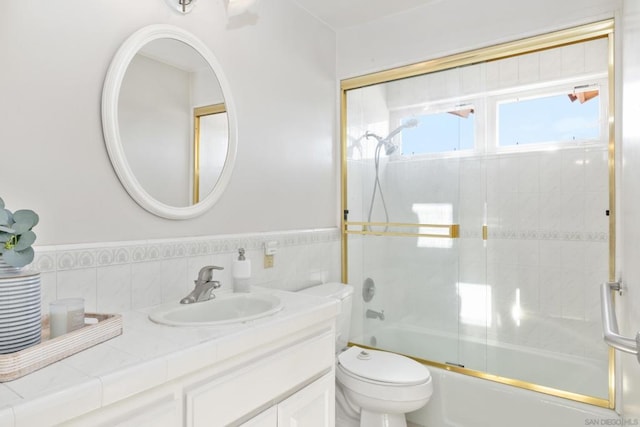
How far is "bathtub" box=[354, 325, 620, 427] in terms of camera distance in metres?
1.88

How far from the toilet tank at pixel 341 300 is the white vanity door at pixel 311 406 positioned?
70cm

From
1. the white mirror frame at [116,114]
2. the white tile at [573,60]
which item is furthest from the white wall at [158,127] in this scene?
the white tile at [573,60]

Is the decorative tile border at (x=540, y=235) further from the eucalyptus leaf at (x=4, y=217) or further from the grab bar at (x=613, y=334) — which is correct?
the eucalyptus leaf at (x=4, y=217)

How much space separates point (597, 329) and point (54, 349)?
2832 millimetres

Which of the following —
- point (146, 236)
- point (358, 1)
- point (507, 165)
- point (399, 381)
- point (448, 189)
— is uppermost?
point (358, 1)

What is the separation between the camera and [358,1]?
2.26 m

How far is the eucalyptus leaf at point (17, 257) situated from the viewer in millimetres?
852

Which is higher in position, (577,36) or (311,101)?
(577,36)

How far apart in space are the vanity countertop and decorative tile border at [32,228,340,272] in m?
0.21

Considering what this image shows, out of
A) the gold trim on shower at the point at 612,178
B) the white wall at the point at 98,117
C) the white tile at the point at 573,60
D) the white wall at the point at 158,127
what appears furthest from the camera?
the white tile at the point at 573,60

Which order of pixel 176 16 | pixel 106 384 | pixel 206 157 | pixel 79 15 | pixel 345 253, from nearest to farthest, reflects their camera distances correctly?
1. pixel 106 384
2. pixel 79 15
3. pixel 176 16
4. pixel 206 157
5. pixel 345 253

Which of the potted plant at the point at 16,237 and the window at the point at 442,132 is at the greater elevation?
the window at the point at 442,132

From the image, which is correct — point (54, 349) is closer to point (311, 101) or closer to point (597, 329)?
point (311, 101)

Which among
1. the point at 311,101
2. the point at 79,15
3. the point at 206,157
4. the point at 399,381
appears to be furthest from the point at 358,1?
the point at 399,381
